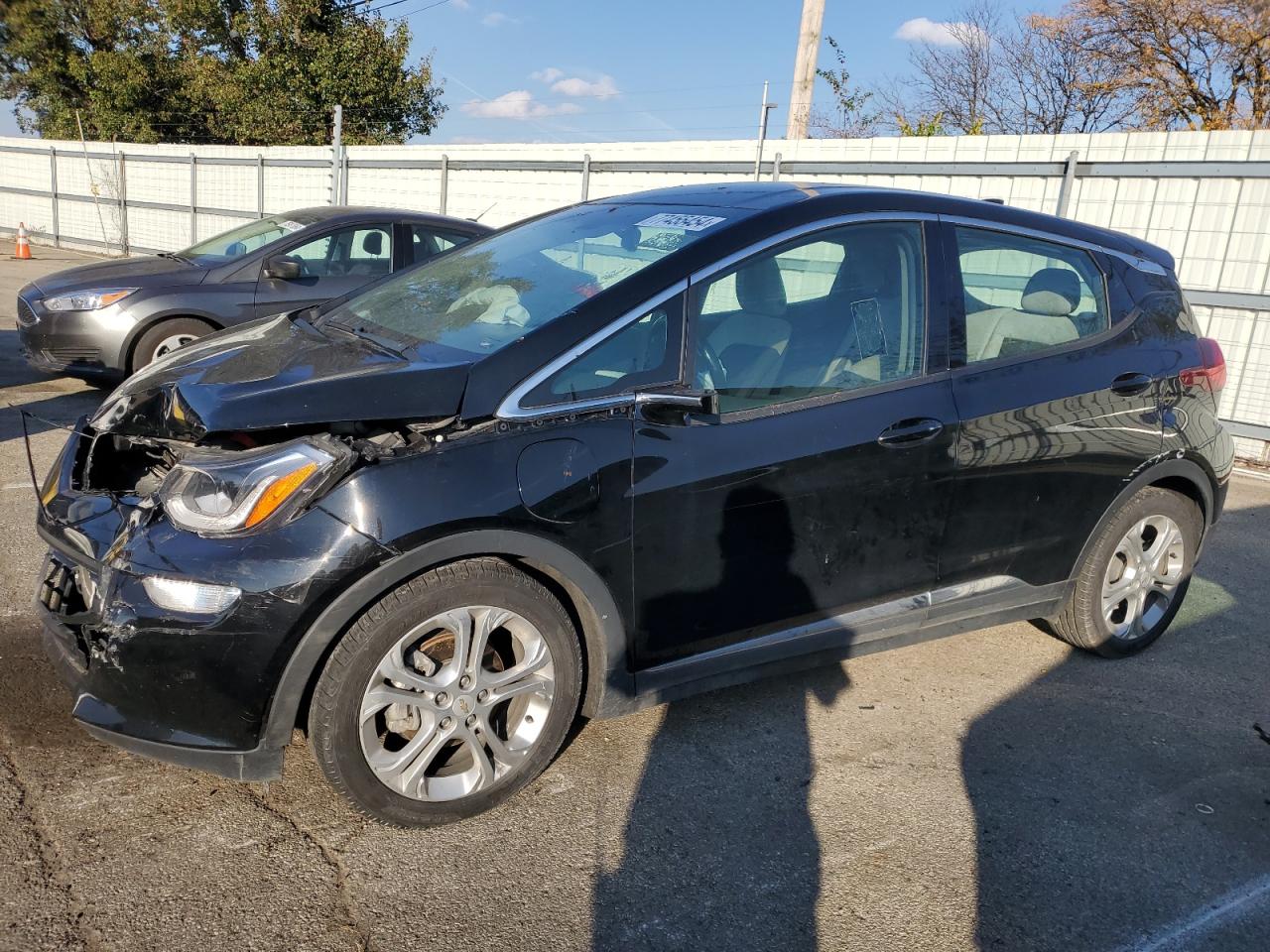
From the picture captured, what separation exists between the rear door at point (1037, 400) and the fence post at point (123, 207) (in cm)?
2169

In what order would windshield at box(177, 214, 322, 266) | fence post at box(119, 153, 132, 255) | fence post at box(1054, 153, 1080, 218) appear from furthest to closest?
fence post at box(119, 153, 132, 255), fence post at box(1054, 153, 1080, 218), windshield at box(177, 214, 322, 266)

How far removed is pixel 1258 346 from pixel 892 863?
22.5 feet

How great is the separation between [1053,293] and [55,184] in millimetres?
24903

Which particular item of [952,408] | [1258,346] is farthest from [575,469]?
[1258,346]

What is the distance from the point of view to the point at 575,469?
2.79 metres

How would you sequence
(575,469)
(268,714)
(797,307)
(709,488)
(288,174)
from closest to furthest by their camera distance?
(268,714), (575,469), (709,488), (797,307), (288,174)

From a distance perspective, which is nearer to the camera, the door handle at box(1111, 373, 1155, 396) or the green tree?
the door handle at box(1111, 373, 1155, 396)

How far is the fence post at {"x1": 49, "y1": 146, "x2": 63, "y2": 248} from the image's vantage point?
2269 centimetres

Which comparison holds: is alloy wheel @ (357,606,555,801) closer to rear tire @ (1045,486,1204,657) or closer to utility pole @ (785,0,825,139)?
rear tire @ (1045,486,1204,657)

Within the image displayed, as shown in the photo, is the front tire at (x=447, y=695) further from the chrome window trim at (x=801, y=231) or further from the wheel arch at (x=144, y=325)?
the wheel arch at (x=144, y=325)

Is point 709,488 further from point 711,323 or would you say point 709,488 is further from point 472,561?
point 472,561

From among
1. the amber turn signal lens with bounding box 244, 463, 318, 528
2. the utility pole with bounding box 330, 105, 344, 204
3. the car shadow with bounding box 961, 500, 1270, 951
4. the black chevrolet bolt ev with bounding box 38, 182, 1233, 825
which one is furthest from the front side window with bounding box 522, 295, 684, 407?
the utility pole with bounding box 330, 105, 344, 204

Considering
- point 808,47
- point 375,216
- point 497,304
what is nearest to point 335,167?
point 808,47

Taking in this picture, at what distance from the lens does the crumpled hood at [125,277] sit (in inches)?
286
